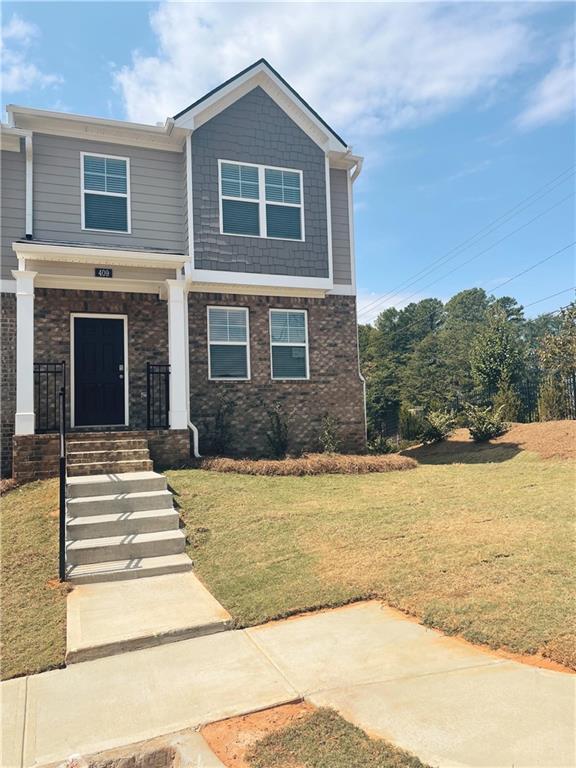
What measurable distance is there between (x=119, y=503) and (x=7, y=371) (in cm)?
484

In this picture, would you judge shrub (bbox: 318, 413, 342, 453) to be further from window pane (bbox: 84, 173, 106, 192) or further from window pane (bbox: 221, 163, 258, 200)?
window pane (bbox: 84, 173, 106, 192)

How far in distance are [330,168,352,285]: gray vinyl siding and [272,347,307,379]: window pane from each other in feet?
6.40

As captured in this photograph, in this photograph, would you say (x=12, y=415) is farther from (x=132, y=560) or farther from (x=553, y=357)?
(x=553, y=357)

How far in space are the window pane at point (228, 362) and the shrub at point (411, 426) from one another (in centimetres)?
595

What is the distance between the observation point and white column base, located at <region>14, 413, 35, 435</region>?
8.78m

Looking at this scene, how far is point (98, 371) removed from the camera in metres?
11.2

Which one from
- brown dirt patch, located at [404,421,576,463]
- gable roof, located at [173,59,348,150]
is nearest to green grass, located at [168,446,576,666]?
brown dirt patch, located at [404,421,576,463]

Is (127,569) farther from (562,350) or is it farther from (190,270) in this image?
(562,350)

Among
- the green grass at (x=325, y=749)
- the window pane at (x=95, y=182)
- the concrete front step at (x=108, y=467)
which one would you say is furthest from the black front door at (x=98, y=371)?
the green grass at (x=325, y=749)

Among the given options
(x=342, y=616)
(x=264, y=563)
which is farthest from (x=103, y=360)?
(x=342, y=616)

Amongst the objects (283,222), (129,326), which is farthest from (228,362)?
(283,222)

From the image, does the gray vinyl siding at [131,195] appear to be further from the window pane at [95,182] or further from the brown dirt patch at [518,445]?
the brown dirt patch at [518,445]

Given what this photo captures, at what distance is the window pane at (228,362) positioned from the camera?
11828 millimetres

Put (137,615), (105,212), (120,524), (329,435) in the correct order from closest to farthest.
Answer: (137,615)
(120,524)
(105,212)
(329,435)
